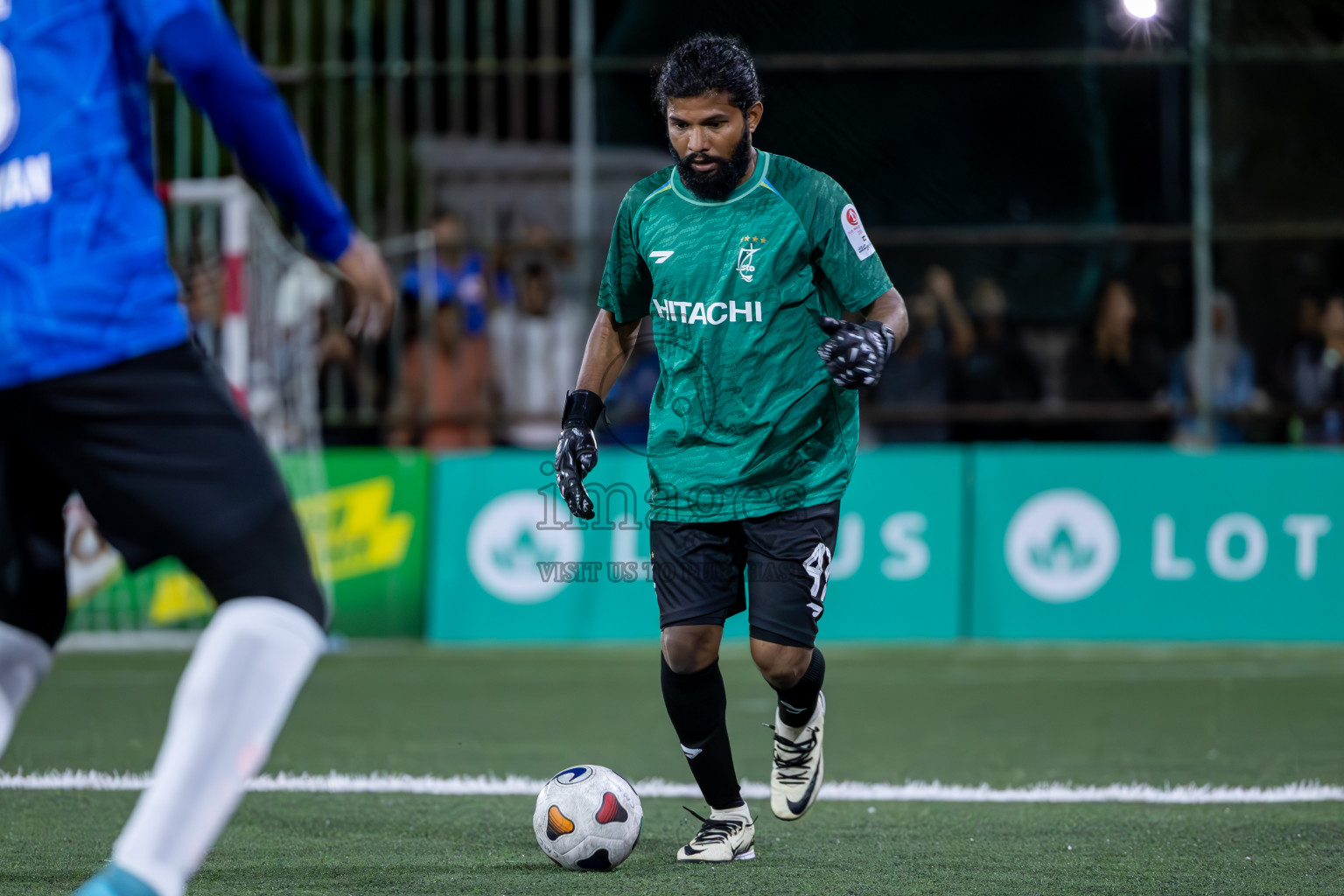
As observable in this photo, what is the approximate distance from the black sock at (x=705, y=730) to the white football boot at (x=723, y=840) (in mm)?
33

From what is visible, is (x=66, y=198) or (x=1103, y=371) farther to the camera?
(x=1103, y=371)

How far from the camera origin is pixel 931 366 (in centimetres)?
1215

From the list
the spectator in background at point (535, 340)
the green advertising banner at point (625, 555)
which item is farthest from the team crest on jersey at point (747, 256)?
the spectator in background at point (535, 340)

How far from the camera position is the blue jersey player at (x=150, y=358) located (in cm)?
293

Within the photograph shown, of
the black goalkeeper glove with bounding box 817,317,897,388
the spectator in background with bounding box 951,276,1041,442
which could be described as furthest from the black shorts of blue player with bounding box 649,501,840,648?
the spectator in background with bounding box 951,276,1041,442

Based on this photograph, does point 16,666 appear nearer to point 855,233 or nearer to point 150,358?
point 150,358

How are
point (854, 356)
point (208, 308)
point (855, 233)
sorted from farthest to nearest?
point (208, 308)
point (855, 233)
point (854, 356)

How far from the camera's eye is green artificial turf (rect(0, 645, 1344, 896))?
15.0 feet

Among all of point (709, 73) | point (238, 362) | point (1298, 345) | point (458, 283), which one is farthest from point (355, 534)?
point (709, 73)

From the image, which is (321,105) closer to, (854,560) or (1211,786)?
(854,560)

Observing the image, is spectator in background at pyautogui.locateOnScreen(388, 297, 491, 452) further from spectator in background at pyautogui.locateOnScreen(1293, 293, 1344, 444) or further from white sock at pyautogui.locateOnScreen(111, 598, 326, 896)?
white sock at pyautogui.locateOnScreen(111, 598, 326, 896)

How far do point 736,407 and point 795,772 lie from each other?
41.7 inches

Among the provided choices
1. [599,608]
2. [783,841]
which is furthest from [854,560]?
[783,841]

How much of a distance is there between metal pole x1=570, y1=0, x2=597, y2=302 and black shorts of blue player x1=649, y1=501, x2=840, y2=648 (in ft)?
25.2
